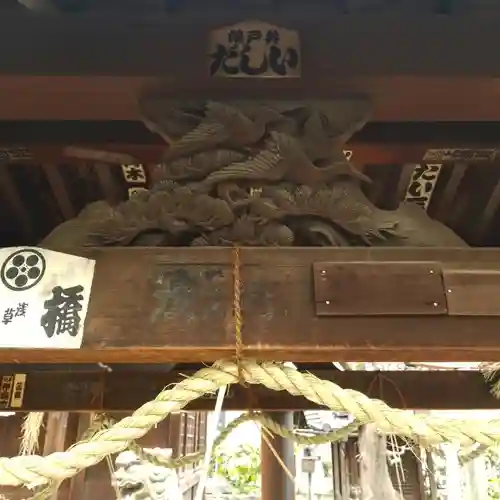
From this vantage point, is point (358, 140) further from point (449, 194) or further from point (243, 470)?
point (243, 470)

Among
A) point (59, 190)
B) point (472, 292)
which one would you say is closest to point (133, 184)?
point (59, 190)

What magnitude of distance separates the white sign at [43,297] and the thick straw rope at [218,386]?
Result: 9.4 inches

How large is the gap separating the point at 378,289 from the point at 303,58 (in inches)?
27.8

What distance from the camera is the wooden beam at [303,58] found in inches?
64.2

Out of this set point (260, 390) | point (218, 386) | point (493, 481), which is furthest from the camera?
point (493, 481)

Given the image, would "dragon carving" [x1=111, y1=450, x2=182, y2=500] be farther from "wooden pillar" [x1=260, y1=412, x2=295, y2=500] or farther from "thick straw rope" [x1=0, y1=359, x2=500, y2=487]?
"thick straw rope" [x1=0, y1=359, x2=500, y2=487]

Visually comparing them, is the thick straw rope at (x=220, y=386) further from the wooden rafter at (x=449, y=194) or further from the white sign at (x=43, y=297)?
the wooden rafter at (x=449, y=194)

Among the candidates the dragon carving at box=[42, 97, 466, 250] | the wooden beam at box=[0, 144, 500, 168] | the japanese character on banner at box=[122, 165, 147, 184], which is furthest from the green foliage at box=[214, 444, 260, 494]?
the dragon carving at box=[42, 97, 466, 250]

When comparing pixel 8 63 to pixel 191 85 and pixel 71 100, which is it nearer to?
pixel 71 100

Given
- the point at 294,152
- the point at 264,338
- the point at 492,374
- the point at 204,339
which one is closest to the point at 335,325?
the point at 264,338

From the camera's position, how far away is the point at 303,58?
5.57ft

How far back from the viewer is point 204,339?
1411mm

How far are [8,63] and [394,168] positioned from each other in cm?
135

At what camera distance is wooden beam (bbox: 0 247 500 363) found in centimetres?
141
